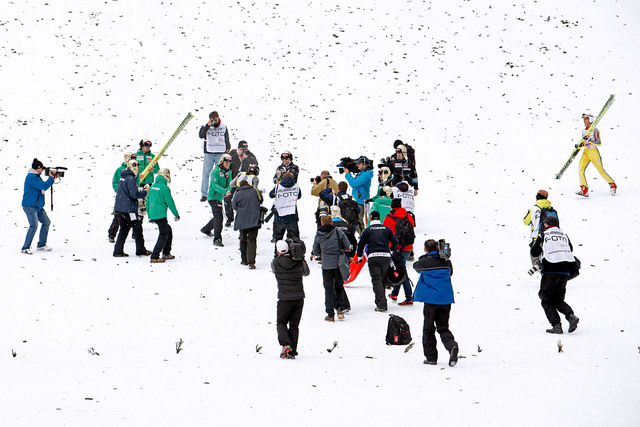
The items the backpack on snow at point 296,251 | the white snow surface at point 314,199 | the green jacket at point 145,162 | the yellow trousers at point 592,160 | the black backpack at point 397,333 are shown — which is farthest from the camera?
the yellow trousers at point 592,160

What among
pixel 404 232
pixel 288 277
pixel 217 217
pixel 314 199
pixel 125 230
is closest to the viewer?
pixel 288 277

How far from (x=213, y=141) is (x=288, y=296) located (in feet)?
34.2

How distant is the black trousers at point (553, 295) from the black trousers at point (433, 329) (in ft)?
7.09

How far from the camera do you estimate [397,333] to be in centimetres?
1112

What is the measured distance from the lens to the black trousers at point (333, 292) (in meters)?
12.5

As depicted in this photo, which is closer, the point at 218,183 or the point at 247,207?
the point at 247,207

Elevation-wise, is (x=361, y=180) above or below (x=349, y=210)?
above

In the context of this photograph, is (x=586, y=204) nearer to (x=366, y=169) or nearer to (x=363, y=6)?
(x=366, y=169)

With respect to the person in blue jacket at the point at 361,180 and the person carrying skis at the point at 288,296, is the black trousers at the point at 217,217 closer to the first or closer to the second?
the person in blue jacket at the point at 361,180

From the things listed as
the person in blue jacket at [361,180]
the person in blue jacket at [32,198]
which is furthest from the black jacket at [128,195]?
the person in blue jacket at [361,180]

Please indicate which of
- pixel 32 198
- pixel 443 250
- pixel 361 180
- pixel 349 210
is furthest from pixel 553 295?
pixel 32 198

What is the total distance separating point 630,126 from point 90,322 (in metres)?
20.0

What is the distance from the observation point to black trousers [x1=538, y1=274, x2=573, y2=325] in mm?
11477

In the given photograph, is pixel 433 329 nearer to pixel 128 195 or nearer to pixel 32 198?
pixel 128 195
